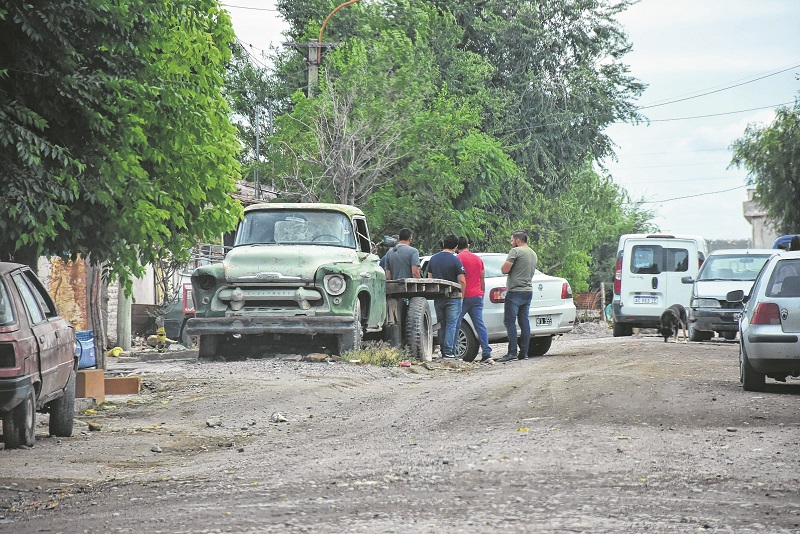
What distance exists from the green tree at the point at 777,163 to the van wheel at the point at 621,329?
1987 centimetres

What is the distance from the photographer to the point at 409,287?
19.1m

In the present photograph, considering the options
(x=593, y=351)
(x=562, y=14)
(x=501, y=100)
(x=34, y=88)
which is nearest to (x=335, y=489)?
(x=34, y=88)

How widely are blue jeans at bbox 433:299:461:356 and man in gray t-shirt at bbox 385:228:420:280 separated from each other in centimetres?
65

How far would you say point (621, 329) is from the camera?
29688mm

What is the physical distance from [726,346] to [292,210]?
9.31 metres

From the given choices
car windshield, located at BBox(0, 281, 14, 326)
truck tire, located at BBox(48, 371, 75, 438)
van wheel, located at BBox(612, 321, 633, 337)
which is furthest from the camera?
van wheel, located at BBox(612, 321, 633, 337)

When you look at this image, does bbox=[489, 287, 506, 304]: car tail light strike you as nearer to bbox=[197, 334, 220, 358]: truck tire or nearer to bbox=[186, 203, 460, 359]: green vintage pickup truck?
bbox=[186, 203, 460, 359]: green vintage pickup truck

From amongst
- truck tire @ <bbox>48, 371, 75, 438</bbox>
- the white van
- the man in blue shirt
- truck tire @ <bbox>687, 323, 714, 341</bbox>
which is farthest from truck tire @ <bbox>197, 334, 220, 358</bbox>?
the white van

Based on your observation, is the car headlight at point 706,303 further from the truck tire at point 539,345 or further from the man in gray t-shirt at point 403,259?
the man in gray t-shirt at point 403,259

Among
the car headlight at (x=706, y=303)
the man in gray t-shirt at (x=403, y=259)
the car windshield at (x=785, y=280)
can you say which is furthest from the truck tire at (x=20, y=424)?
the car headlight at (x=706, y=303)

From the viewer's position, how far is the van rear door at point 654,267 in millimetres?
27781

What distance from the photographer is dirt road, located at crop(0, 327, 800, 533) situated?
6.62 m

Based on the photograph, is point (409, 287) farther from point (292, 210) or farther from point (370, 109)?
point (370, 109)

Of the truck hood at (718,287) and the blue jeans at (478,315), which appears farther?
the truck hood at (718,287)
